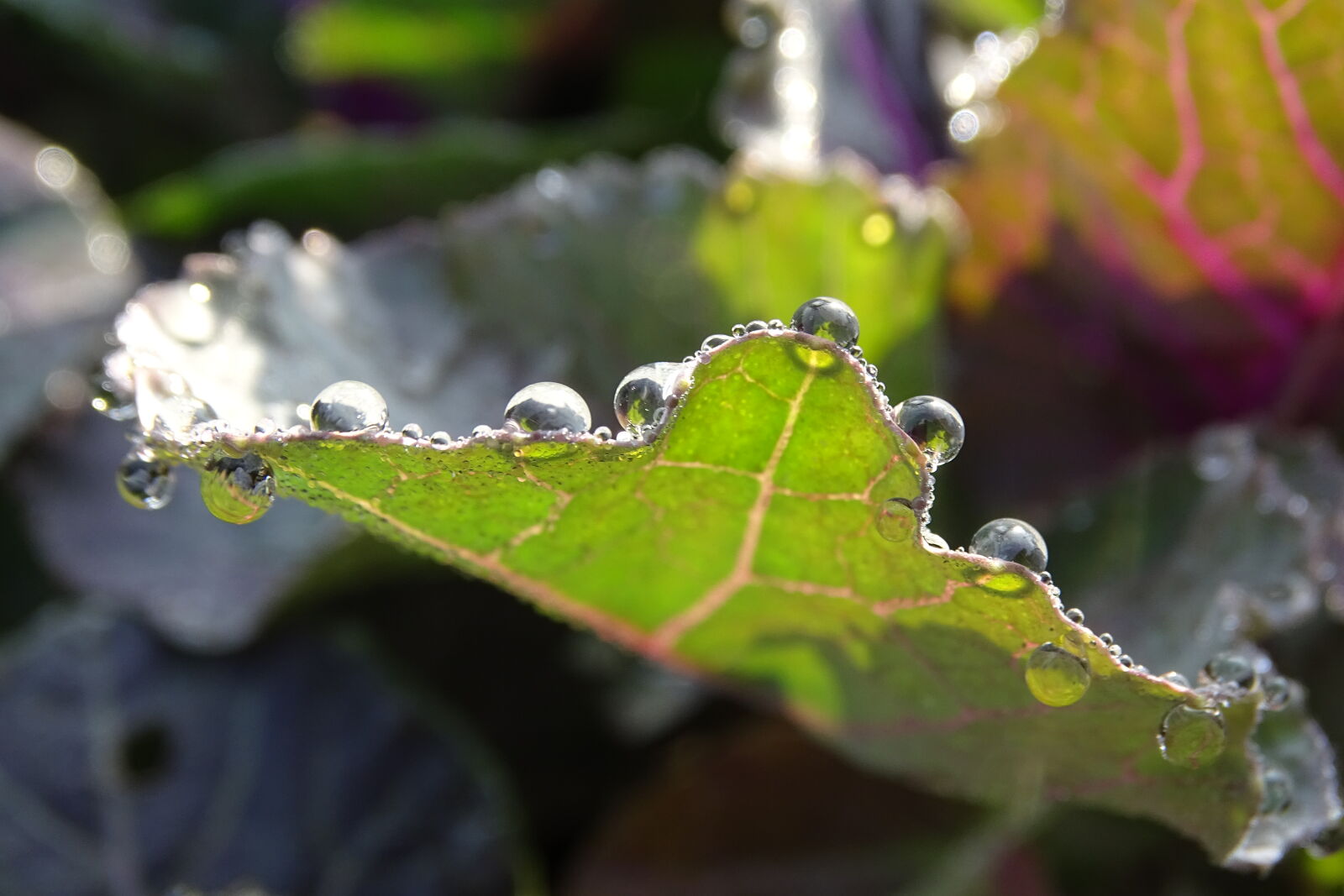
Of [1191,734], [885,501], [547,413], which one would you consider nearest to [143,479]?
[547,413]

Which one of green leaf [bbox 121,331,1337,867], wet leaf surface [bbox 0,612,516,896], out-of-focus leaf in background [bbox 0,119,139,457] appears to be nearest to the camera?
green leaf [bbox 121,331,1337,867]

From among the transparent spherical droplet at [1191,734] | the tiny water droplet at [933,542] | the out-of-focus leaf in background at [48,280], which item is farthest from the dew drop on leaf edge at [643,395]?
the out-of-focus leaf in background at [48,280]

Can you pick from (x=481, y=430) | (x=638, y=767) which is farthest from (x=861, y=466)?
(x=638, y=767)

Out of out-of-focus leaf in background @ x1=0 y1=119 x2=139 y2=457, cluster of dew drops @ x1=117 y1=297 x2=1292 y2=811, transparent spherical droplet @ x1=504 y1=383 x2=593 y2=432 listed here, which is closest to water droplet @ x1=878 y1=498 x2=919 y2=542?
cluster of dew drops @ x1=117 y1=297 x2=1292 y2=811

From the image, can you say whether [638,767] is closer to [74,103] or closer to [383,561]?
[383,561]

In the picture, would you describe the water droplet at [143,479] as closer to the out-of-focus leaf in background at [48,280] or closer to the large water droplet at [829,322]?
the large water droplet at [829,322]

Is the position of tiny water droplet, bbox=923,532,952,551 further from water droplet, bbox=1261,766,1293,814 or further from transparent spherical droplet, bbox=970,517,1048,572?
water droplet, bbox=1261,766,1293,814
